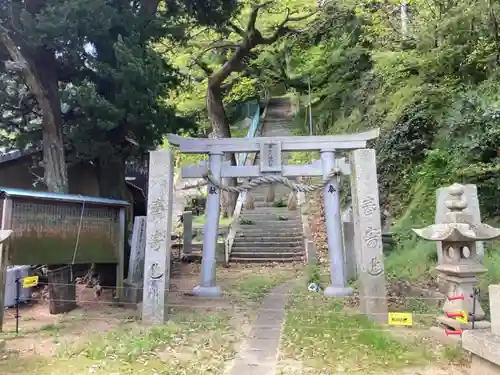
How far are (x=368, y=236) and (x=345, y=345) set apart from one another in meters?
2.30

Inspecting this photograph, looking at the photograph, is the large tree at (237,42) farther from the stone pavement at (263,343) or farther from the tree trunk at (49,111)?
the stone pavement at (263,343)

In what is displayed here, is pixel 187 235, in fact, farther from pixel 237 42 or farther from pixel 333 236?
pixel 237 42

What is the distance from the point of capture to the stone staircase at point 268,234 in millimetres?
14935

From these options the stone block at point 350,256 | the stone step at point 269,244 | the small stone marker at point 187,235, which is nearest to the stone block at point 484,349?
the stone block at point 350,256

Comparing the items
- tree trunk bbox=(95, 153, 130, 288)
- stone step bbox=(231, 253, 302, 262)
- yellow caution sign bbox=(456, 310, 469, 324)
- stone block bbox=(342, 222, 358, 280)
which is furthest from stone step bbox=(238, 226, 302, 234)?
yellow caution sign bbox=(456, 310, 469, 324)

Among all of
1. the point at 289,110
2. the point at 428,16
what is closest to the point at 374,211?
the point at 428,16

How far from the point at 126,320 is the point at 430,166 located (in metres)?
8.44

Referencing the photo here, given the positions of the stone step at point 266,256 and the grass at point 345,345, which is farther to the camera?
the stone step at point 266,256

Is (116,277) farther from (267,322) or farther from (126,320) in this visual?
(267,322)

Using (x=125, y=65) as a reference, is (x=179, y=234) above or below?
below

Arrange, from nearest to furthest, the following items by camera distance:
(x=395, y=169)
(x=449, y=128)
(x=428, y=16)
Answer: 1. (x=449, y=128)
2. (x=395, y=169)
3. (x=428, y=16)

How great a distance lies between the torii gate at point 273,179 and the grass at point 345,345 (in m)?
0.97

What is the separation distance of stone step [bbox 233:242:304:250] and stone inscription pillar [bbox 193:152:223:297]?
226 inches

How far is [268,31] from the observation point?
1770cm
